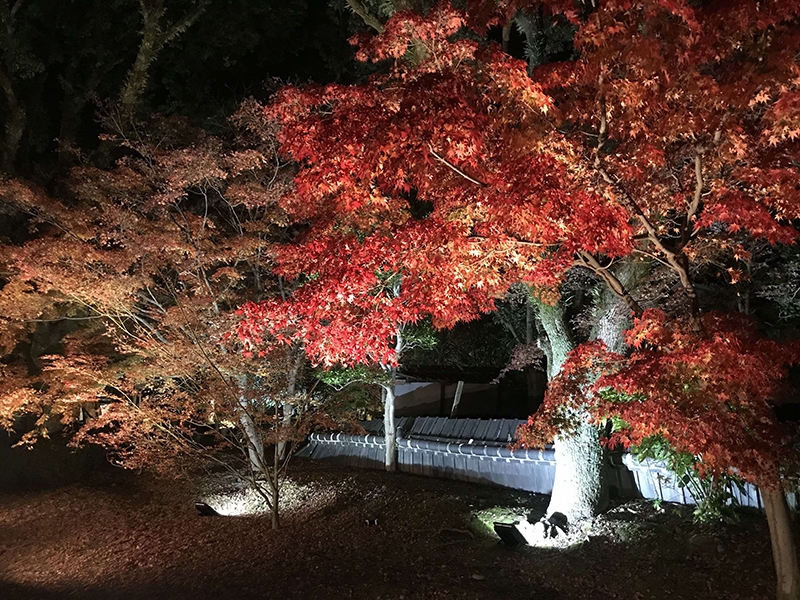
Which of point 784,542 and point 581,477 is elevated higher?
point 581,477

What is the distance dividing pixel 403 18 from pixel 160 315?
6761 millimetres

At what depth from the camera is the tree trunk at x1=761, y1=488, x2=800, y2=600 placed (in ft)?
14.9

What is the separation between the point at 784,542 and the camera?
15.0 feet

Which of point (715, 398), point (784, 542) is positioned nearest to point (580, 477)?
point (784, 542)

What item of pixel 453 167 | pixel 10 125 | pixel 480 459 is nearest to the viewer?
pixel 453 167

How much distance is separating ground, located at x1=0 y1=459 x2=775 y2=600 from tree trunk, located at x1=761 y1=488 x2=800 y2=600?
0.70 m

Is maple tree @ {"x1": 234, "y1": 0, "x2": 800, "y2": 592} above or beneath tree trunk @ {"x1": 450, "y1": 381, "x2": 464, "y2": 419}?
above

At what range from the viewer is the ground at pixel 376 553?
594 centimetres

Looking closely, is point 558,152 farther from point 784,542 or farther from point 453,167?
point 784,542

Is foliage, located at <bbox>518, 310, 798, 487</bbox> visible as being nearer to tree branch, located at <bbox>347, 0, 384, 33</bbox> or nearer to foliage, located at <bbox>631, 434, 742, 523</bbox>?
foliage, located at <bbox>631, 434, 742, 523</bbox>

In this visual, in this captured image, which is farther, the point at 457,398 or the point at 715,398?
the point at 457,398

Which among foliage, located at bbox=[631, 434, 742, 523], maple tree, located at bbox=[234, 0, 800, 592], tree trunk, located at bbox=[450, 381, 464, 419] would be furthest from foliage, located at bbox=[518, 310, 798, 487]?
tree trunk, located at bbox=[450, 381, 464, 419]

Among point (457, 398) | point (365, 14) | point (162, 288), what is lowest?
point (457, 398)

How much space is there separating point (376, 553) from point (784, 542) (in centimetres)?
493
